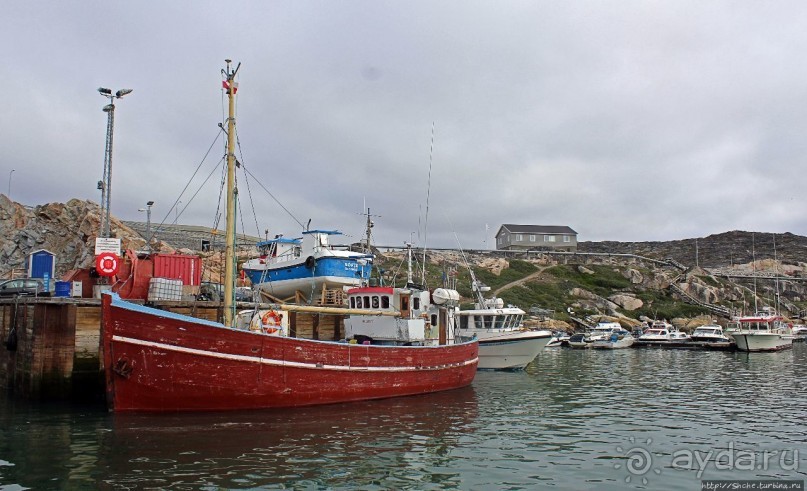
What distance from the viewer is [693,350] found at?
54250mm

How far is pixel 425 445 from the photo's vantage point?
1527 centimetres

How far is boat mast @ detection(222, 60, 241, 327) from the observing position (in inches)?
717

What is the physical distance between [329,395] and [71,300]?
33.1ft

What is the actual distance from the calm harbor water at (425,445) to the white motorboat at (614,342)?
3096 centimetres

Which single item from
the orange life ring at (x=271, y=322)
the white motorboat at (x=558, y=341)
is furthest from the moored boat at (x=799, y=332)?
the orange life ring at (x=271, y=322)

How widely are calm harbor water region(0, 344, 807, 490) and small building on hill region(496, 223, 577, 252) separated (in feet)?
247

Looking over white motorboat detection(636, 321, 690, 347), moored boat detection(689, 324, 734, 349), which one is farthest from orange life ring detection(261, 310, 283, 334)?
moored boat detection(689, 324, 734, 349)

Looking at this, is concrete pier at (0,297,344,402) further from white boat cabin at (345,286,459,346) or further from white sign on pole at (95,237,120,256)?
white boat cabin at (345,286,459,346)

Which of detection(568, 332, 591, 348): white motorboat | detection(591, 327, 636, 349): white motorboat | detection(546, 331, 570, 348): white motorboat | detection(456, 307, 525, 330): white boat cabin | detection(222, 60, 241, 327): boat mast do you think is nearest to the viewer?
detection(222, 60, 241, 327): boat mast

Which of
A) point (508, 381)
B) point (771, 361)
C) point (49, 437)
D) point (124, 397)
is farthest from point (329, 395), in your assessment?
point (771, 361)

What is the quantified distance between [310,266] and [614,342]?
34.8 meters

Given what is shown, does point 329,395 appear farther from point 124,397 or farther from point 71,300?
point 71,300

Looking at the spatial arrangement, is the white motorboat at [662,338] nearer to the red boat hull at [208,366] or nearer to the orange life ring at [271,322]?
the red boat hull at [208,366]

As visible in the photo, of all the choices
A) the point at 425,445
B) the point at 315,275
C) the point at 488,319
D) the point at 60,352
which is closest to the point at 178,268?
the point at 60,352
